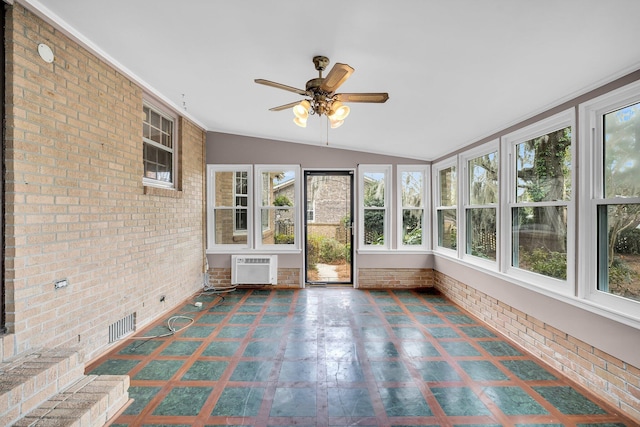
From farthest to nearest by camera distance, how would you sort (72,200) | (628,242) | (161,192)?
(161,192) < (72,200) < (628,242)

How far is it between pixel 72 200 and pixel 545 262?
4358 mm

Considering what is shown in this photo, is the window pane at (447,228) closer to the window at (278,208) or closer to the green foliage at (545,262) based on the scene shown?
the green foliage at (545,262)

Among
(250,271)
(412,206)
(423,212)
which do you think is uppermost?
(412,206)

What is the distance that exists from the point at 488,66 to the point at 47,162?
3.44 m

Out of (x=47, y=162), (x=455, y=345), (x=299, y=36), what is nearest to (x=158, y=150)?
(x=47, y=162)

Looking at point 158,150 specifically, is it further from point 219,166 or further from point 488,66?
point 488,66

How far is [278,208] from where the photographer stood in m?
5.27

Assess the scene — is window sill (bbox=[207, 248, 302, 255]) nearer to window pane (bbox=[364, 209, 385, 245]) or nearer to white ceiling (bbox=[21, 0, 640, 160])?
window pane (bbox=[364, 209, 385, 245])

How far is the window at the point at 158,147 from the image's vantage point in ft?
11.9

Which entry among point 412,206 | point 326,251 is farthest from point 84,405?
point 412,206

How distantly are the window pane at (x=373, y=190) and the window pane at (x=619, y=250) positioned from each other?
3.28 meters

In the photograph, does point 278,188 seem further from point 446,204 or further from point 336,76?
point 336,76

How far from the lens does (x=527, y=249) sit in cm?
307

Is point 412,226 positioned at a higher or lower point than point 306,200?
lower
